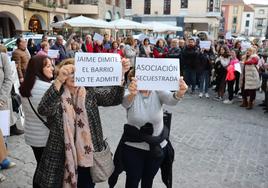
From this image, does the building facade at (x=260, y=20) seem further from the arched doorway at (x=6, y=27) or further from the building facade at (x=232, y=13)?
the arched doorway at (x=6, y=27)

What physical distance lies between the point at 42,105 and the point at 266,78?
27.7 ft

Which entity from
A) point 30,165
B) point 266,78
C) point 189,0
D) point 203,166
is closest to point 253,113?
point 266,78

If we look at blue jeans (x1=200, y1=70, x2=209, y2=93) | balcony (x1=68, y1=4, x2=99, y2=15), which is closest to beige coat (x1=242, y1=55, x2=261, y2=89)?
blue jeans (x1=200, y1=70, x2=209, y2=93)

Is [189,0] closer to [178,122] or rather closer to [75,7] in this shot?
[75,7]

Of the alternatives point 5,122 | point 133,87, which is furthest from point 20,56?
point 133,87

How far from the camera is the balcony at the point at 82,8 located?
33.8 m

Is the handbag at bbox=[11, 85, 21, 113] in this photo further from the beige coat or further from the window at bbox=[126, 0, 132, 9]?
the window at bbox=[126, 0, 132, 9]

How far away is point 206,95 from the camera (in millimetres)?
10375

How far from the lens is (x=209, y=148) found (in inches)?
224

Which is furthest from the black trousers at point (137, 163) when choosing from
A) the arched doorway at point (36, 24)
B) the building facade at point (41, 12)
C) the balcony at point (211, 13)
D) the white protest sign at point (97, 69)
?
the balcony at point (211, 13)

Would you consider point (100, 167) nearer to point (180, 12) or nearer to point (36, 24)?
point (36, 24)

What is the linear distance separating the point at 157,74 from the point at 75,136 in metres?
0.95

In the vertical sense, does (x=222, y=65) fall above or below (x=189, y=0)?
below

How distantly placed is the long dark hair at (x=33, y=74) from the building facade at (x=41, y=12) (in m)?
21.8
